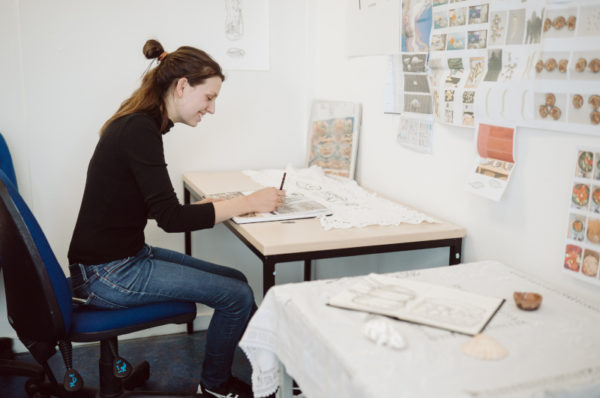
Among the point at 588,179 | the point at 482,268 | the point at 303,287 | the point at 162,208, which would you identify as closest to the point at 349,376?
the point at 303,287

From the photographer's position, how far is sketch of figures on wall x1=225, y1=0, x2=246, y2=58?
95.3 inches

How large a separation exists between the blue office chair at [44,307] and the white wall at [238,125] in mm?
833

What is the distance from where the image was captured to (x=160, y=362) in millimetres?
2318

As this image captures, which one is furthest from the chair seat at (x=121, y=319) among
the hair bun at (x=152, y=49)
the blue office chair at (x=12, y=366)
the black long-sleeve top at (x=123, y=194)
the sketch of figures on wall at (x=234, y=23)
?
the sketch of figures on wall at (x=234, y=23)

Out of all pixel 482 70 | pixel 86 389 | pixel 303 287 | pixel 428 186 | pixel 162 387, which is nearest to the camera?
pixel 303 287

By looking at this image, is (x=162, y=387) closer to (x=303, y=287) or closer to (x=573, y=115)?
(x=303, y=287)

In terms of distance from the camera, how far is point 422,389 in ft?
2.67

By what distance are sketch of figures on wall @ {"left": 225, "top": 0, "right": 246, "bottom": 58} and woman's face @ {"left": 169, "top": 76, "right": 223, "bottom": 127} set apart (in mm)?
725

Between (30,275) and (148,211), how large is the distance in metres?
0.37

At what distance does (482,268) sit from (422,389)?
617 mm

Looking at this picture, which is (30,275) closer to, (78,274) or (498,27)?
(78,274)

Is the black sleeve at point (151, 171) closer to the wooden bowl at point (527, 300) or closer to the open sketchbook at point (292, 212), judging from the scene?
the open sketchbook at point (292, 212)

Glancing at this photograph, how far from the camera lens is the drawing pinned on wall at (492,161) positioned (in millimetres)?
1454

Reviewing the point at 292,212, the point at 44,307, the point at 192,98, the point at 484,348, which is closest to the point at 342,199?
the point at 292,212
